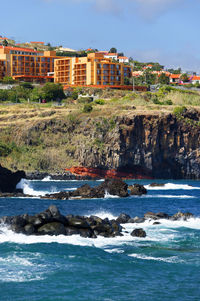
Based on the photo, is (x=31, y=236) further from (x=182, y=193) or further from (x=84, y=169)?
(x=84, y=169)

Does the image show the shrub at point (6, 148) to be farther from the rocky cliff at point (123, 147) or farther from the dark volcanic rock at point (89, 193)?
the dark volcanic rock at point (89, 193)

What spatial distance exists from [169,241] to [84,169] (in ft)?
270

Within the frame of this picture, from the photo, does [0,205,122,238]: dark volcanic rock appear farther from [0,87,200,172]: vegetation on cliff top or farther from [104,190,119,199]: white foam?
[0,87,200,172]: vegetation on cliff top

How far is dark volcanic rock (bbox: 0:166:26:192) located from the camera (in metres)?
74.6

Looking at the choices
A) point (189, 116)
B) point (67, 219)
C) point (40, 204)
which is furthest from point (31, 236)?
point (189, 116)

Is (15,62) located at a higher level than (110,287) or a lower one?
higher

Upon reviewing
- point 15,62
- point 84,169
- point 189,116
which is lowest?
point 84,169

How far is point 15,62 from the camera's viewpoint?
19600 cm

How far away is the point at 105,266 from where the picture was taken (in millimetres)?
32969

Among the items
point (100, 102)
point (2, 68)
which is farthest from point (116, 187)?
point (2, 68)

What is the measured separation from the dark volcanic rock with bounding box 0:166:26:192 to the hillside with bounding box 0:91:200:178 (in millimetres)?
41499

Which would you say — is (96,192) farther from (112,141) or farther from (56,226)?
(112,141)

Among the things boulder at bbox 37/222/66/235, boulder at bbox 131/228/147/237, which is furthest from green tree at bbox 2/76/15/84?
boulder at bbox 131/228/147/237

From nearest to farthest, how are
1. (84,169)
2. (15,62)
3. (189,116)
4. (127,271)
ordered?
(127,271) < (84,169) < (189,116) < (15,62)
